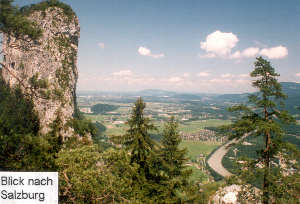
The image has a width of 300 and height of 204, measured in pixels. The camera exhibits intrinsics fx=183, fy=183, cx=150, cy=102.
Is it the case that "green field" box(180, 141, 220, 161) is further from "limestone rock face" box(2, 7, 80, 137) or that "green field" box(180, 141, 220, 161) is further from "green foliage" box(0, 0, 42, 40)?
"green foliage" box(0, 0, 42, 40)

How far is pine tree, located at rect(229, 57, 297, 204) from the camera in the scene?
10.6 m

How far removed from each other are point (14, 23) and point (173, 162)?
1504cm

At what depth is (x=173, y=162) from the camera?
55.3 ft

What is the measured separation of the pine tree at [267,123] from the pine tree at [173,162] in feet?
19.9

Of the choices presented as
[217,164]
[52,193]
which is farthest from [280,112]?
[217,164]

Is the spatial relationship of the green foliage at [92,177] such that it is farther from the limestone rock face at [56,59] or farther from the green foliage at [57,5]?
the green foliage at [57,5]

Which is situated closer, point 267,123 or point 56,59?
point 267,123

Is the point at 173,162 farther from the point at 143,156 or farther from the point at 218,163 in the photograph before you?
the point at 218,163

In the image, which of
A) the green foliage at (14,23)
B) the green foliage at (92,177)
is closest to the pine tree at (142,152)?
the green foliage at (92,177)

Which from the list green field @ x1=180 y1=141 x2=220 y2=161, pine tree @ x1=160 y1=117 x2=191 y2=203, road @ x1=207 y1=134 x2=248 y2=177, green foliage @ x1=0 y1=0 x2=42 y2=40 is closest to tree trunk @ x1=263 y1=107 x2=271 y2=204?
pine tree @ x1=160 y1=117 x2=191 y2=203

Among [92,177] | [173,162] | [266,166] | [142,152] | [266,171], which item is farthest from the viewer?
[173,162]

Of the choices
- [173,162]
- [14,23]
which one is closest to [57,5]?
[14,23]

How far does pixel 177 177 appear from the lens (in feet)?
52.7

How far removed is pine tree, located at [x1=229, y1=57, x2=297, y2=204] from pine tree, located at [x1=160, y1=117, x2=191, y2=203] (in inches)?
239
